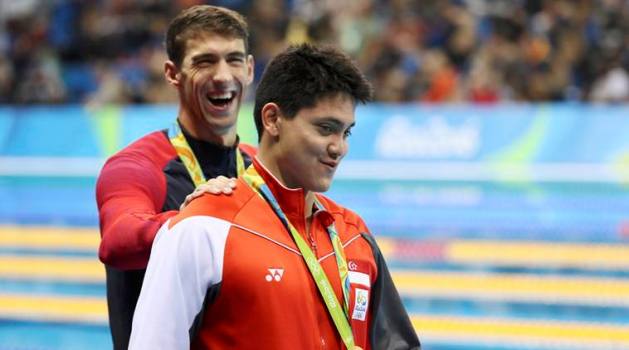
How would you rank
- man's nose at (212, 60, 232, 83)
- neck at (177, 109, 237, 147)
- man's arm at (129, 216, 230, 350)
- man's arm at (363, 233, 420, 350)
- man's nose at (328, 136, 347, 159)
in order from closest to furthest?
man's arm at (129, 216, 230, 350), man's nose at (328, 136, 347, 159), man's arm at (363, 233, 420, 350), man's nose at (212, 60, 232, 83), neck at (177, 109, 237, 147)

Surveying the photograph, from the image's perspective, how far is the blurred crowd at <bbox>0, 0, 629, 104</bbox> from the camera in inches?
381

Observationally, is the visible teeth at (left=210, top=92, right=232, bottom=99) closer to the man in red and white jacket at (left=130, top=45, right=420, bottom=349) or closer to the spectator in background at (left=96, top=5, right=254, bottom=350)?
the spectator in background at (left=96, top=5, right=254, bottom=350)

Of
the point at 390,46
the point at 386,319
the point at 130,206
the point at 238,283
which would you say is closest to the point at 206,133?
the point at 130,206

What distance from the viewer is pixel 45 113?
10758mm

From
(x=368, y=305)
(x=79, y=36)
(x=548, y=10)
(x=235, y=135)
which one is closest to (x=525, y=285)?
(x=548, y=10)

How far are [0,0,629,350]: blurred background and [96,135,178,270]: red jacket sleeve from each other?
4.85 metres

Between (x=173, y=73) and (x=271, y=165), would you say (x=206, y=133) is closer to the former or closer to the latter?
(x=173, y=73)

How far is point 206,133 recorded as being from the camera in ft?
12.7

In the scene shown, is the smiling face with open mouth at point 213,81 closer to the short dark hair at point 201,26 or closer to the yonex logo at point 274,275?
the short dark hair at point 201,26

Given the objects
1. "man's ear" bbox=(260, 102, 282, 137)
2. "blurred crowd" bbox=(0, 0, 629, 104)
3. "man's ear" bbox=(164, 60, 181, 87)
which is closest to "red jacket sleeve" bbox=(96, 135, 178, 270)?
"man's ear" bbox=(164, 60, 181, 87)

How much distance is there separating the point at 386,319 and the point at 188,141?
3.56 ft

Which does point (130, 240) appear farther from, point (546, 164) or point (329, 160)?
point (546, 164)

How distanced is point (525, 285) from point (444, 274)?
2.23ft

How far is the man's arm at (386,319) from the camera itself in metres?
3.08
